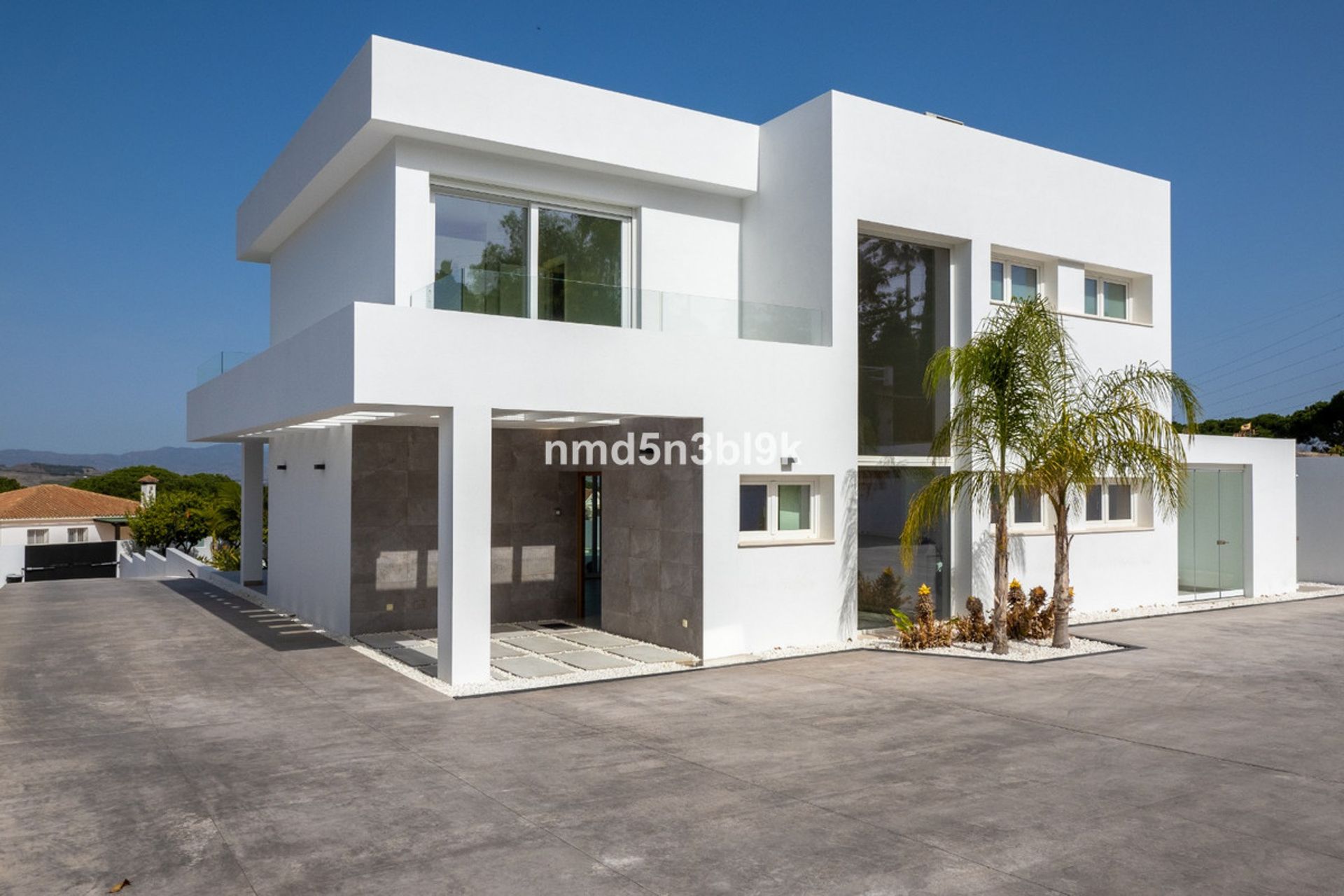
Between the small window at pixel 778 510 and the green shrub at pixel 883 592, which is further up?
the small window at pixel 778 510

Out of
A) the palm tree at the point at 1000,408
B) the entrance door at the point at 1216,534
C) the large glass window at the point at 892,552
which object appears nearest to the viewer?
the palm tree at the point at 1000,408

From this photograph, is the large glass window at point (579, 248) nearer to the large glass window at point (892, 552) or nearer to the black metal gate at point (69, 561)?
the large glass window at point (892, 552)

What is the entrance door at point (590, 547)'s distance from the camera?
14599 millimetres

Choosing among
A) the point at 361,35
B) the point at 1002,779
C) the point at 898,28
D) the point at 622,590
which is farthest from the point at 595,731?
the point at 898,28

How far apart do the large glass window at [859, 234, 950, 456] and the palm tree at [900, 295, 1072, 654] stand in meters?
0.68

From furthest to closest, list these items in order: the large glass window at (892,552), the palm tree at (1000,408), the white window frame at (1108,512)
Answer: the white window frame at (1108,512)
the large glass window at (892,552)
the palm tree at (1000,408)

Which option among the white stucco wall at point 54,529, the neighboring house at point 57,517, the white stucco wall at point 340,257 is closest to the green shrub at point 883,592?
the white stucco wall at point 340,257

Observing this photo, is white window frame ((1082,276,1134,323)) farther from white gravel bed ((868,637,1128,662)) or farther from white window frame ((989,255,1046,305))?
white gravel bed ((868,637,1128,662))

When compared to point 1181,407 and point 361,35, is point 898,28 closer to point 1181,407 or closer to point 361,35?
point 1181,407

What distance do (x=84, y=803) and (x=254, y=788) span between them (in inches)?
39.0

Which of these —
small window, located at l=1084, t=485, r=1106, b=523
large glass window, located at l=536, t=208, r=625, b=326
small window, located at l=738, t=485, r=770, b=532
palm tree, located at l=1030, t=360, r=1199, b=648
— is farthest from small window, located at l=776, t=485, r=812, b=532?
small window, located at l=1084, t=485, r=1106, b=523

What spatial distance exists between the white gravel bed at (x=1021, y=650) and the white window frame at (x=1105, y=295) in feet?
18.4

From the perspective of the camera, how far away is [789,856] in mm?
5191

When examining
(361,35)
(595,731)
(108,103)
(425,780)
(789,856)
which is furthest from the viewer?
(108,103)
